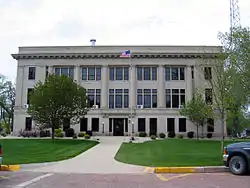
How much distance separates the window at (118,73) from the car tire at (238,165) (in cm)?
3501

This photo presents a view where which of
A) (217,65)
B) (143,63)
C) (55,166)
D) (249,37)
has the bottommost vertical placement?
(55,166)

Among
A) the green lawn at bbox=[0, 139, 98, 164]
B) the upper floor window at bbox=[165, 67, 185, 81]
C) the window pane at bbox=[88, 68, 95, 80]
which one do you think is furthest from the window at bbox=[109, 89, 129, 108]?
the green lawn at bbox=[0, 139, 98, 164]

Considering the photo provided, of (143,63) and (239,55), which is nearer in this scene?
(239,55)

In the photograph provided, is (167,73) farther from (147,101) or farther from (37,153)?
(37,153)

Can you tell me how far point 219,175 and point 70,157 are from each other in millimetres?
8670

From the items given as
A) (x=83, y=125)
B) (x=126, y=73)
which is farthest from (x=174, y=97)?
(x=83, y=125)

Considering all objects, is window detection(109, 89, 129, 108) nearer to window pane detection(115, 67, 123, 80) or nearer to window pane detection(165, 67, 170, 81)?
window pane detection(115, 67, 123, 80)

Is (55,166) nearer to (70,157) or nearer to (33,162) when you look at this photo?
(33,162)

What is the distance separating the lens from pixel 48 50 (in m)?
47.1

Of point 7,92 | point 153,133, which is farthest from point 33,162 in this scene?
point 7,92

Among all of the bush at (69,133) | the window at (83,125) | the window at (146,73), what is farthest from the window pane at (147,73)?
the bush at (69,133)

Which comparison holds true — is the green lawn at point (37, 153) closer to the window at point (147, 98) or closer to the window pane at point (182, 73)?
the window at point (147, 98)

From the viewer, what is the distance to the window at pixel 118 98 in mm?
45594

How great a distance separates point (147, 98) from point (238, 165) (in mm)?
34383
